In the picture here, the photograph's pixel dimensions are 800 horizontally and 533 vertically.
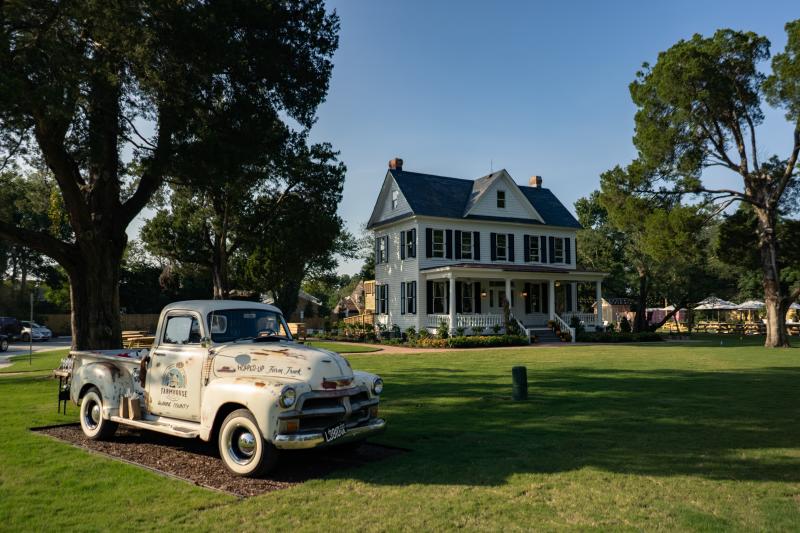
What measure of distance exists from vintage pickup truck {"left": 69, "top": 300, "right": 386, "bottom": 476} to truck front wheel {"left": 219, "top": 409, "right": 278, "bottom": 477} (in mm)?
11

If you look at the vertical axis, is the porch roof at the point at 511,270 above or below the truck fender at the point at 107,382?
above

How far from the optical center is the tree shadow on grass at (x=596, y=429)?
655 cm

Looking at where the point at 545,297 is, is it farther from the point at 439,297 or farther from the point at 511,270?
the point at 439,297

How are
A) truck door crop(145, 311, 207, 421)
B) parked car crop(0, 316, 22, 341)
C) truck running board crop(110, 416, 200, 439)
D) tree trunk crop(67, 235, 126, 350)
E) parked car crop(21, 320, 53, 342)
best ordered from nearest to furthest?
1. truck running board crop(110, 416, 200, 439)
2. truck door crop(145, 311, 207, 421)
3. tree trunk crop(67, 235, 126, 350)
4. parked car crop(0, 316, 22, 341)
5. parked car crop(21, 320, 53, 342)

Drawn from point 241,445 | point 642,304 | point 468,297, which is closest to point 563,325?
point 468,297

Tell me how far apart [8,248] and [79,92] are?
163 ft

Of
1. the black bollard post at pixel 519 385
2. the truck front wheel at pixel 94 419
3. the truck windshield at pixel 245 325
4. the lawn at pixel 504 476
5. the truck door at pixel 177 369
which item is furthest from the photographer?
the black bollard post at pixel 519 385

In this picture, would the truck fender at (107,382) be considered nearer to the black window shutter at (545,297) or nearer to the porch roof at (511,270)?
the porch roof at (511,270)

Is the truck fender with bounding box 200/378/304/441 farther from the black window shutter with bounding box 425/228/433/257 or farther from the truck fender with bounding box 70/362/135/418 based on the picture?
the black window shutter with bounding box 425/228/433/257

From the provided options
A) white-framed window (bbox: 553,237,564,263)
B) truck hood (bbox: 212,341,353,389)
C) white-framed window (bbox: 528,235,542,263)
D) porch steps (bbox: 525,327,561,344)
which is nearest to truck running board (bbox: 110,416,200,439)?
truck hood (bbox: 212,341,353,389)

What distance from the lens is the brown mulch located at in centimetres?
615

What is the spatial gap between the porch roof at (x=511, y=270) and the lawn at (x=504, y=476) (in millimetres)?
18606

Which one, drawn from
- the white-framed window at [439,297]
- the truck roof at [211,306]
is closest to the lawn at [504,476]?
the truck roof at [211,306]

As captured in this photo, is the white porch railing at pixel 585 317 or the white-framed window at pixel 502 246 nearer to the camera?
the white porch railing at pixel 585 317
